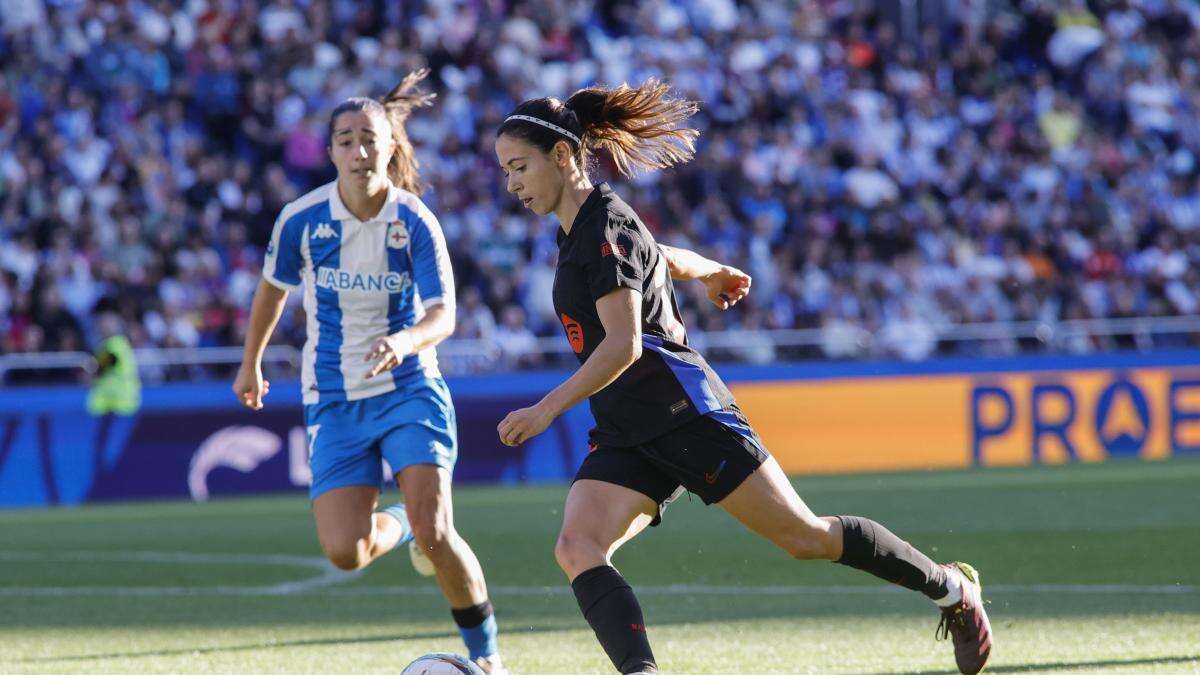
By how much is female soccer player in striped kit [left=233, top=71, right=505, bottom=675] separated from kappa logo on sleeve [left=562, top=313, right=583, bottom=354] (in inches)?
36.2

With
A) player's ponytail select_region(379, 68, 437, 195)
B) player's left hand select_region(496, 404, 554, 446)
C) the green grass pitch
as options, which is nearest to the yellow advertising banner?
the green grass pitch

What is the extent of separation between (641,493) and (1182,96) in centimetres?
1912

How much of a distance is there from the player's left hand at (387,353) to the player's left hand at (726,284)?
1.09 meters

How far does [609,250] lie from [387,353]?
1008 millimetres

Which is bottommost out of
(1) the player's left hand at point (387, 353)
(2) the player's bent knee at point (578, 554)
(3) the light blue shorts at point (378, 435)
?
(2) the player's bent knee at point (578, 554)

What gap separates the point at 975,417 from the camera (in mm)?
17047

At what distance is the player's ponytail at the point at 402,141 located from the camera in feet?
21.6

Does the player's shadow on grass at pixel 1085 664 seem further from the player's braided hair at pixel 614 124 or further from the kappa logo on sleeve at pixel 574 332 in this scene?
the player's braided hair at pixel 614 124

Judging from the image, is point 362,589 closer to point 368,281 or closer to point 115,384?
point 368,281

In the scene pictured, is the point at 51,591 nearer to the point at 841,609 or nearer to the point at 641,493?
the point at 841,609

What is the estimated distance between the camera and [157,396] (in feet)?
50.2

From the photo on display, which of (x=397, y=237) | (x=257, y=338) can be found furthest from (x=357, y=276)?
(x=257, y=338)

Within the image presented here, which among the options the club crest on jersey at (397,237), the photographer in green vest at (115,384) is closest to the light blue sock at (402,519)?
the club crest on jersey at (397,237)

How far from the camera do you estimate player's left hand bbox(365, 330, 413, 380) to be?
546 centimetres
